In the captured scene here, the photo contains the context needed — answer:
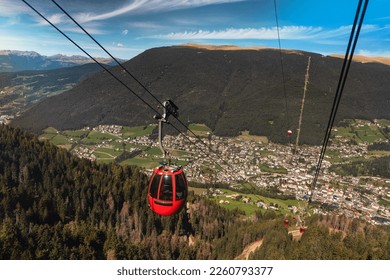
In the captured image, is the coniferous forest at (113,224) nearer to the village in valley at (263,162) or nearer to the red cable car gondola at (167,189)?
the village in valley at (263,162)

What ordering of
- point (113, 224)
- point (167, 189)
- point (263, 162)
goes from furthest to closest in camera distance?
point (263, 162)
point (113, 224)
point (167, 189)

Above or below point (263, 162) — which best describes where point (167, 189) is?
above

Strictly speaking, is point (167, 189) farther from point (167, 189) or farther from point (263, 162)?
point (263, 162)

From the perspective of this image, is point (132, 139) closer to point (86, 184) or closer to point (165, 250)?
point (86, 184)

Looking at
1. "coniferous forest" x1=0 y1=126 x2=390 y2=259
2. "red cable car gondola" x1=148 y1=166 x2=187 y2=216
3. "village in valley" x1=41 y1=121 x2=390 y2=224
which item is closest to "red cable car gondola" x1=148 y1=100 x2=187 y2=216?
"red cable car gondola" x1=148 y1=166 x2=187 y2=216

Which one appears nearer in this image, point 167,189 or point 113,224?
point 167,189

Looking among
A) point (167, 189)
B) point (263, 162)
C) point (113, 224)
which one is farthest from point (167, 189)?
point (263, 162)
